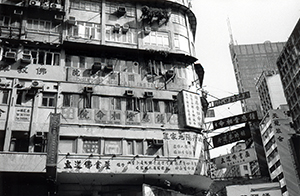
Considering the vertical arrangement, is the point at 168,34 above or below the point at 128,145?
above

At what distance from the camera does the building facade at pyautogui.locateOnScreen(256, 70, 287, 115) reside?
235 feet

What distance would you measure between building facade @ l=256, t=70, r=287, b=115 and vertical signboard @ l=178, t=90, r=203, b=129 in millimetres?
53490

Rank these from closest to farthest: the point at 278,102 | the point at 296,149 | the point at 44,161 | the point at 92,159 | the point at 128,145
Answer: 1. the point at 44,161
2. the point at 92,159
3. the point at 128,145
4. the point at 296,149
5. the point at 278,102

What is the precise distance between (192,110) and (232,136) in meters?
3.66

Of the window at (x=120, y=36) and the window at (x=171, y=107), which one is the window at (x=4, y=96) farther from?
the window at (x=171, y=107)

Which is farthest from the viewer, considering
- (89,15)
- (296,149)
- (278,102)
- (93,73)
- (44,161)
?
(278,102)

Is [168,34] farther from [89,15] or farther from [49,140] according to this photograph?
[49,140]

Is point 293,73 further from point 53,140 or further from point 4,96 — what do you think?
point 4,96

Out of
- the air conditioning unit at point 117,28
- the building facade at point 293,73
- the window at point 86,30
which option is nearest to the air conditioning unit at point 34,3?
the window at point 86,30

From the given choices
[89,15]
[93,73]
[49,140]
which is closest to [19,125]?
[49,140]

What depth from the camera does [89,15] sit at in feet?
80.5

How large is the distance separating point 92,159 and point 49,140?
2.93 metres

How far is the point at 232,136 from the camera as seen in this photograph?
77.2 feet

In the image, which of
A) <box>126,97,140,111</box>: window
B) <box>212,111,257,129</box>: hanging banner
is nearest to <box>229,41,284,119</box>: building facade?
<box>212,111,257,129</box>: hanging banner
